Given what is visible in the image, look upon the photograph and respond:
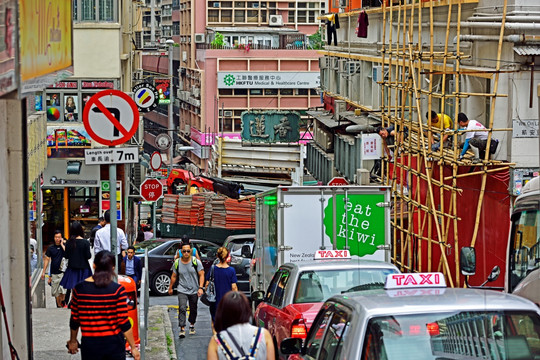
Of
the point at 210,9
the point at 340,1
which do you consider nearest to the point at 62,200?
the point at 340,1

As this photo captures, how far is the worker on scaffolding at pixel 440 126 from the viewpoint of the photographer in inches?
736

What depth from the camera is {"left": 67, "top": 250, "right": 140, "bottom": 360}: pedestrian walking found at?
866cm

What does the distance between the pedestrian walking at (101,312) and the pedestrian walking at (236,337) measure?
73.6 inches

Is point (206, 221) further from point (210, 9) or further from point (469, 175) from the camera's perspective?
point (210, 9)

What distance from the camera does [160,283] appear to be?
2431cm

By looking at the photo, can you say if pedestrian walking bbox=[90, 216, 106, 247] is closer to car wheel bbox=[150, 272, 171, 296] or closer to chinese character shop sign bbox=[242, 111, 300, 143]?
car wheel bbox=[150, 272, 171, 296]

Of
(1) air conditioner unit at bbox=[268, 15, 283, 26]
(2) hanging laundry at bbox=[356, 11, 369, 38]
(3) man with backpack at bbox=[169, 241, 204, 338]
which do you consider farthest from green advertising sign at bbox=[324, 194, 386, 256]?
(1) air conditioner unit at bbox=[268, 15, 283, 26]

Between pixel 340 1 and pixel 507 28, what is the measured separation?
20.6 meters

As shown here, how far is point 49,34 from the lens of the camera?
9.32m

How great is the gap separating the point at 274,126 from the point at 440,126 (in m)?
33.7

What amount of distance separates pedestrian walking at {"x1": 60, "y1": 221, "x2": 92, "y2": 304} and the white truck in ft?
10.7

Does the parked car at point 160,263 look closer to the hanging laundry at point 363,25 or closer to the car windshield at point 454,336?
the hanging laundry at point 363,25

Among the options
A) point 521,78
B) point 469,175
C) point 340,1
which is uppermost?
point 340,1

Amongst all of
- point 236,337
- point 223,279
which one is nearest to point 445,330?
point 236,337
